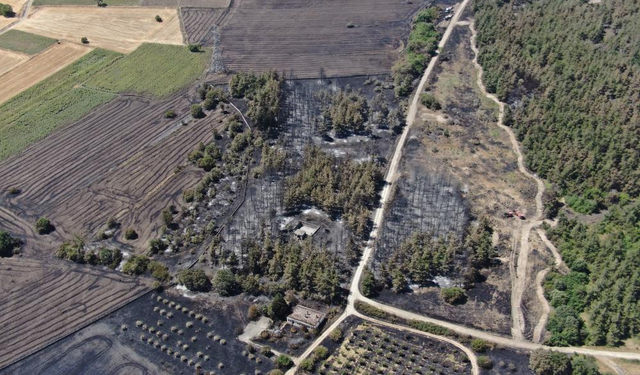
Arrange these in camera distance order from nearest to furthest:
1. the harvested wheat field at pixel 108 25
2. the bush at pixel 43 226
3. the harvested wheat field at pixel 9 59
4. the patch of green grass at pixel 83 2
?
1. the bush at pixel 43 226
2. the harvested wheat field at pixel 9 59
3. the harvested wheat field at pixel 108 25
4. the patch of green grass at pixel 83 2

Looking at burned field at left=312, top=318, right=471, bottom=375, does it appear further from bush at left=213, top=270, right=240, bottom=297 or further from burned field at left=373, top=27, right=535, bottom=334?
bush at left=213, top=270, right=240, bottom=297

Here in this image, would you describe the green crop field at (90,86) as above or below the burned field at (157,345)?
above

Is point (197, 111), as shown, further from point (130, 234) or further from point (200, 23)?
point (200, 23)

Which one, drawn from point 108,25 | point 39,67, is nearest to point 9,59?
point 39,67

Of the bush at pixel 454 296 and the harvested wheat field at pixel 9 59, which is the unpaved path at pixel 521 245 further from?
the harvested wheat field at pixel 9 59

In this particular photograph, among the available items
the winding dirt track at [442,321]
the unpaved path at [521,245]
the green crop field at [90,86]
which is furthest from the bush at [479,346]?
the green crop field at [90,86]
